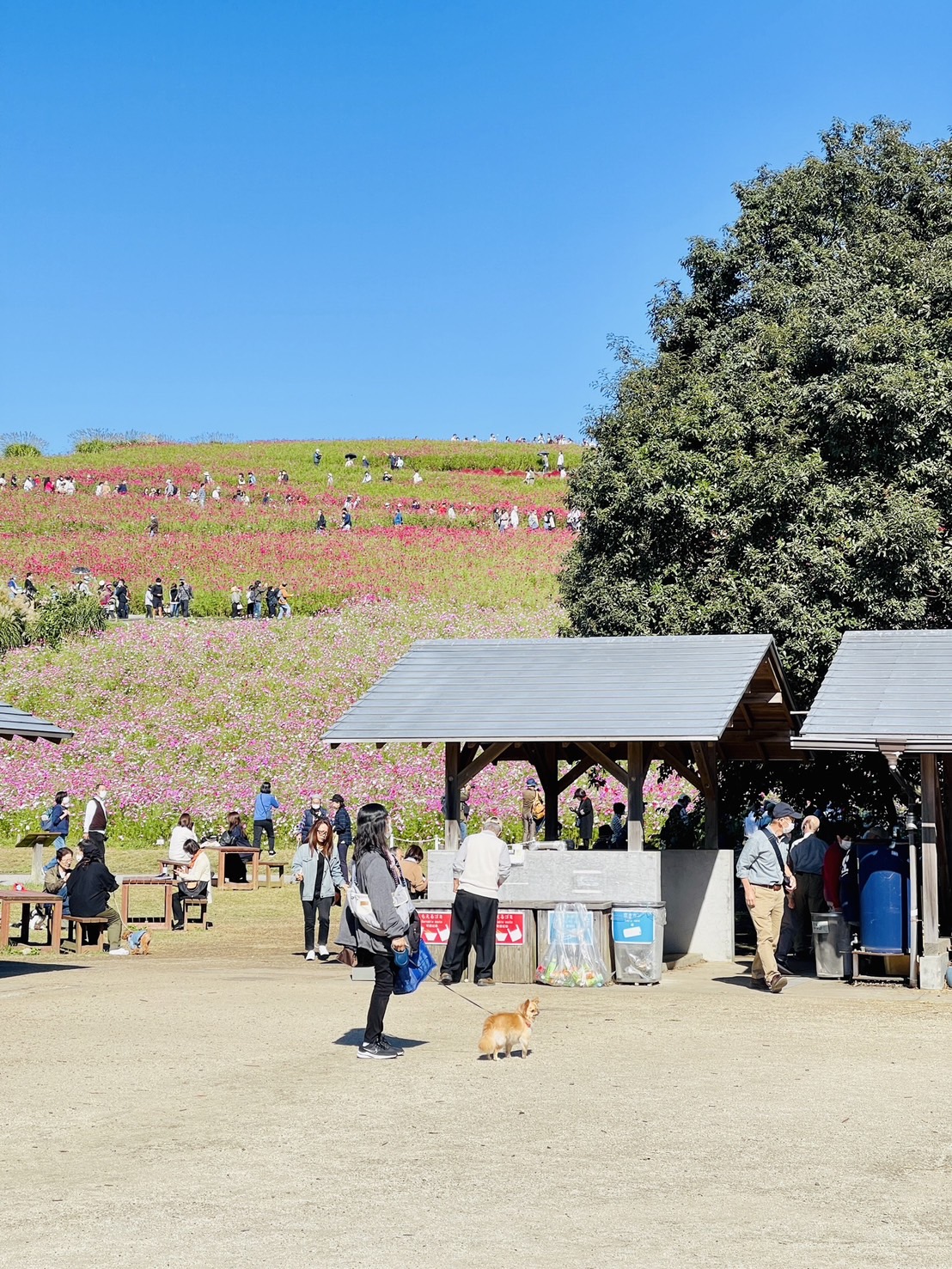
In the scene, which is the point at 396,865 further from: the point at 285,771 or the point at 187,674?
the point at 187,674

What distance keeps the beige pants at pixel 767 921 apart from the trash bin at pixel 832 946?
87 centimetres

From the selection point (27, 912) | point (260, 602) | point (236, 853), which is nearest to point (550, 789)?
point (27, 912)

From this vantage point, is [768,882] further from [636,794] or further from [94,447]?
[94,447]

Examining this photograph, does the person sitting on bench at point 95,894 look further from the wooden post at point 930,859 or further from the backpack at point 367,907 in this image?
the wooden post at point 930,859

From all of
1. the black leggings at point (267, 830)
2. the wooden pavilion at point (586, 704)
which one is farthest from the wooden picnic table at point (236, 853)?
the wooden pavilion at point (586, 704)

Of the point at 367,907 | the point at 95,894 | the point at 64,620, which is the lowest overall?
the point at 95,894

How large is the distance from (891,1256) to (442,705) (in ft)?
36.4

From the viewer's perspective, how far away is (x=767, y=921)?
579 inches

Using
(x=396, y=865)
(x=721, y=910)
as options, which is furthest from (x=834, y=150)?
(x=396, y=865)

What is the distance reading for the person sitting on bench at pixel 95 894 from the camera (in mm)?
17922

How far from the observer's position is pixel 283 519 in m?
64.4

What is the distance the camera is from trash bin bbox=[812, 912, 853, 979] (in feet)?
50.9

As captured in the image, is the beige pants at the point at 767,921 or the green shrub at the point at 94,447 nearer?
the beige pants at the point at 767,921

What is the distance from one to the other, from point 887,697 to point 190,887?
9.85 m
